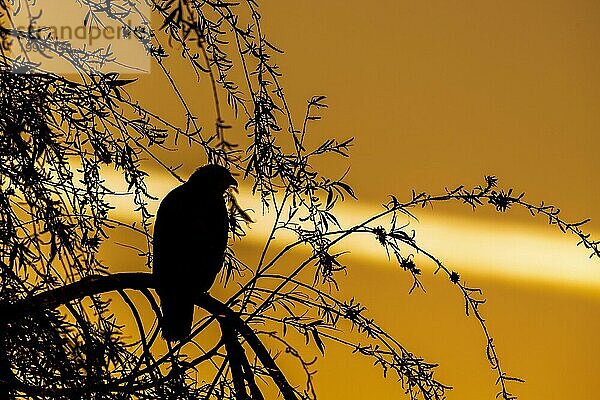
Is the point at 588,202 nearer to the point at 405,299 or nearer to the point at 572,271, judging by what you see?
the point at 572,271

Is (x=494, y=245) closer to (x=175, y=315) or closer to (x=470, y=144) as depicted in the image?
(x=470, y=144)

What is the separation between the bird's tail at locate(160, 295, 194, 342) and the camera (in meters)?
0.64

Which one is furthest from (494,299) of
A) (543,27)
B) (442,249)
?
(543,27)

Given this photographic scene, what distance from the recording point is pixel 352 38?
156cm

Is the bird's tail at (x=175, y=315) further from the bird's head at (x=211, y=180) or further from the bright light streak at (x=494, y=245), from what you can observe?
the bright light streak at (x=494, y=245)

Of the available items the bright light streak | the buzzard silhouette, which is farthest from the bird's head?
the bright light streak

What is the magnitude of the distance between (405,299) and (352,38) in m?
0.48

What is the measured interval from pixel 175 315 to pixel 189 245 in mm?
53

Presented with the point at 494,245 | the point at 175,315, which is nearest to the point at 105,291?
the point at 175,315

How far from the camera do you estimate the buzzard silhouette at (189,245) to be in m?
0.64

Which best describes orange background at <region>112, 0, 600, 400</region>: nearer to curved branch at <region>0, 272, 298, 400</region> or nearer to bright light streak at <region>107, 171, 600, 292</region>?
bright light streak at <region>107, 171, 600, 292</region>

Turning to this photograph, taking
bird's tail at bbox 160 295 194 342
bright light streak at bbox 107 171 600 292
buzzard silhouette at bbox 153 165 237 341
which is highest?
bright light streak at bbox 107 171 600 292

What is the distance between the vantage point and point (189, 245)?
65cm

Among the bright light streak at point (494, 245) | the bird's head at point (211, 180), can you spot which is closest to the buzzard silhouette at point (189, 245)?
the bird's head at point (211, 180)
